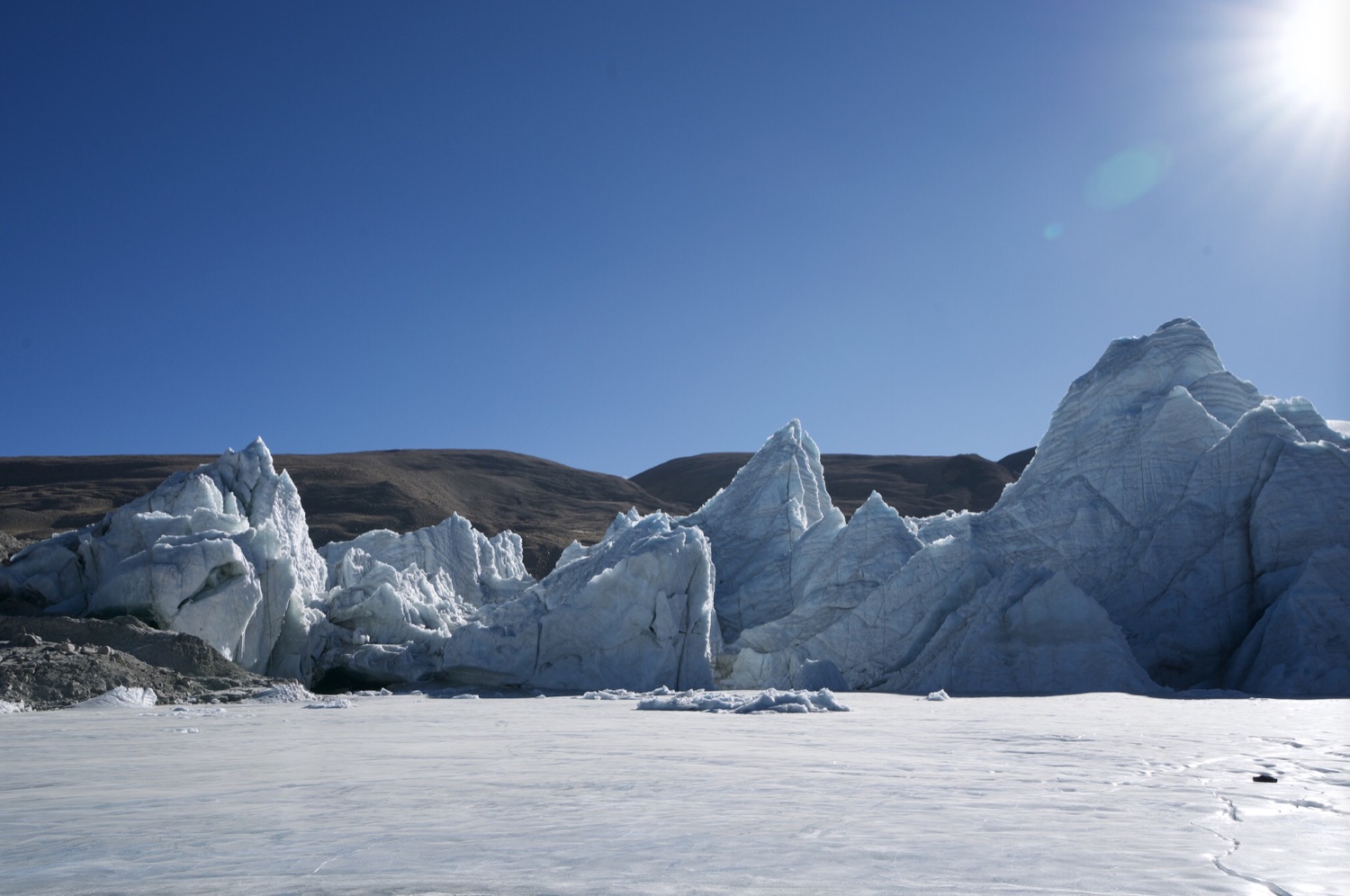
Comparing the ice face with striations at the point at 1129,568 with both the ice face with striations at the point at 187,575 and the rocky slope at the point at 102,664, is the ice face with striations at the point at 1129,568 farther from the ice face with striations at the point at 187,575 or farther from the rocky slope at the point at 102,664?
the rocky slope at the point at 102,664

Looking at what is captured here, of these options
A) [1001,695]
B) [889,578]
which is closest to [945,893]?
[1001,695]

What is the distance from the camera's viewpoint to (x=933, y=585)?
19047 mm

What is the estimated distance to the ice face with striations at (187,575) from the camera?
16.4m

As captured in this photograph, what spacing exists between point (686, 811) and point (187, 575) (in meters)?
14.9

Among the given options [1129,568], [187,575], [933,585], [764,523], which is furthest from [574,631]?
[1129,568]

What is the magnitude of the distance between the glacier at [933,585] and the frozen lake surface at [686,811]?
8.40 metres

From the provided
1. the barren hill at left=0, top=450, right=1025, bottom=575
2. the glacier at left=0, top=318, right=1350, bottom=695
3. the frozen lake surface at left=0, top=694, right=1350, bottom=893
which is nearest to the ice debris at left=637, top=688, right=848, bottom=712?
the frozen lake surface at left=0, top=694, right=1350, bottom=893

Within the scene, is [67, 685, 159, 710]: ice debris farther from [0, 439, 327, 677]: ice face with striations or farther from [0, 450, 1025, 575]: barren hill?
[0, 450, 1025, 575]: barren hill

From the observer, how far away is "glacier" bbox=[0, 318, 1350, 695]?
1623 cm

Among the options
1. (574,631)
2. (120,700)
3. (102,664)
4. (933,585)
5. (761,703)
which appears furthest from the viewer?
(933,585)

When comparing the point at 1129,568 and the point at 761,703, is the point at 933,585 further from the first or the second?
the point at 761,703

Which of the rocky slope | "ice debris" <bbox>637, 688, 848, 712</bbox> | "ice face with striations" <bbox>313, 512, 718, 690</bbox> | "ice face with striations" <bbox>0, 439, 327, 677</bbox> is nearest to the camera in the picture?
"ice debris" <bbox>637, 688, 848, 712</bbox>

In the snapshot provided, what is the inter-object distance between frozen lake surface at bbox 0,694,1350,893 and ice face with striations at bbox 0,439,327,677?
8.70 m

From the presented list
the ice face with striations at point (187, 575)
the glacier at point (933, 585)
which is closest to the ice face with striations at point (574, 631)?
the glacier at point (933, 585)
